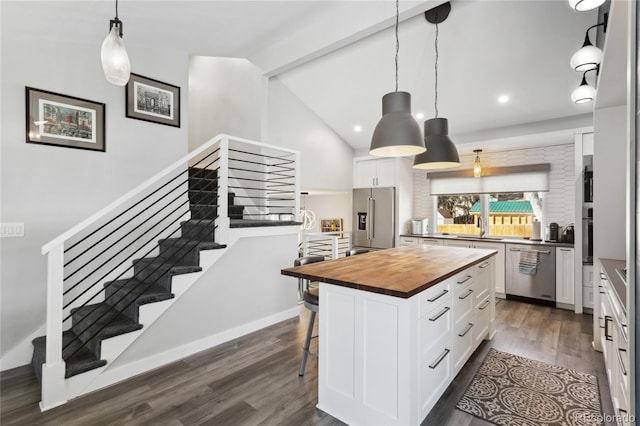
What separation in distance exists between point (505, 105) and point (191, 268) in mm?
4398

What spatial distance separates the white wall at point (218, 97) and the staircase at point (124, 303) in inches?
75.8

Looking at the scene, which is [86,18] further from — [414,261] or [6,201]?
[414,261]

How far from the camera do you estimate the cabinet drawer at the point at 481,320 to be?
110 inches

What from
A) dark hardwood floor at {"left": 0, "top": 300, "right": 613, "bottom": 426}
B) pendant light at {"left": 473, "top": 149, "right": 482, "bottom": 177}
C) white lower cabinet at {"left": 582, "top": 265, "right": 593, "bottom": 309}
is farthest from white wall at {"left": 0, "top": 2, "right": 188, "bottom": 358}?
white lower cabinet at {"left": 582, "top": 265, "right": 593, "bottom": 309}

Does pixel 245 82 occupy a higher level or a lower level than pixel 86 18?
higher

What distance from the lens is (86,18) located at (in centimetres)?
268

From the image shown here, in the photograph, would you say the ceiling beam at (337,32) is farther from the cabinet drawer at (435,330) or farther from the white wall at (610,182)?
the cabinet drawer at (435,330)

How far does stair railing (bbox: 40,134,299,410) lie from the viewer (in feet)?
6.94

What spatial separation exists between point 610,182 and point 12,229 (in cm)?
533

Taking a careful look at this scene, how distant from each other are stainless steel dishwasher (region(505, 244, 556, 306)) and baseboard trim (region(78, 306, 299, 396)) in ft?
11.4

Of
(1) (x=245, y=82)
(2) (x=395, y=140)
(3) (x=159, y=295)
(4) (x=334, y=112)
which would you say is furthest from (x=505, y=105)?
(3) (x=159, y=295)

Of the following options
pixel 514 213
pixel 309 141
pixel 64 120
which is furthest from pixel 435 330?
pixel 514 213

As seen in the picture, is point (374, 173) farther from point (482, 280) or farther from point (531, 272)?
point (482, 280)

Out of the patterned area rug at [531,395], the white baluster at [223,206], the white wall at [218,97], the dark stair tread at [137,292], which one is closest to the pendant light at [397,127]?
the white baluster at [223,206]
